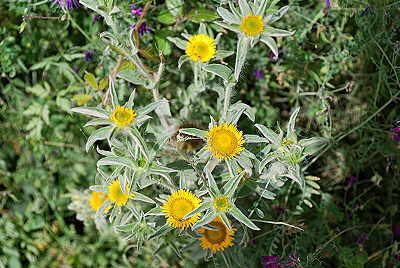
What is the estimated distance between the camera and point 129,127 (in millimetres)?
1369

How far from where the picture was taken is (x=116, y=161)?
4.55ft

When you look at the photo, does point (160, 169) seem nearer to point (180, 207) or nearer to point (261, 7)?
point (180, 207)

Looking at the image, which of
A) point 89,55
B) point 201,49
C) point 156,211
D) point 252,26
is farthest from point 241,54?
point 89,55

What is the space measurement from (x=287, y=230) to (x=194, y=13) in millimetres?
827

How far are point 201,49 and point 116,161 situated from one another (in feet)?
1.56

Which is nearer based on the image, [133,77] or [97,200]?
[133,77]

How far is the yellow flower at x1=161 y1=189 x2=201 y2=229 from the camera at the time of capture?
4.68 feet

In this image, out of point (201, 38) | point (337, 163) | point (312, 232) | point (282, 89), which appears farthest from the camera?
point (282, 89)

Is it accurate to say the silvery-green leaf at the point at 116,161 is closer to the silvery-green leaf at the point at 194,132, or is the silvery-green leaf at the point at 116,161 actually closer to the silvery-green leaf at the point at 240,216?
the silvery-green leaf at the point at 194,132

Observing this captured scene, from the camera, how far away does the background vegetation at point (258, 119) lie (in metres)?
1.84

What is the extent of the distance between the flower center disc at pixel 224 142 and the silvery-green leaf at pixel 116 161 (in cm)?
23

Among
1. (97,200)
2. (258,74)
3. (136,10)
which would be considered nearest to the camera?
(136,10)

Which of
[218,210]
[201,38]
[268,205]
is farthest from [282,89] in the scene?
[218,210]

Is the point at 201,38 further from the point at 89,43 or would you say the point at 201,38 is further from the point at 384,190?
the point at 384,190
